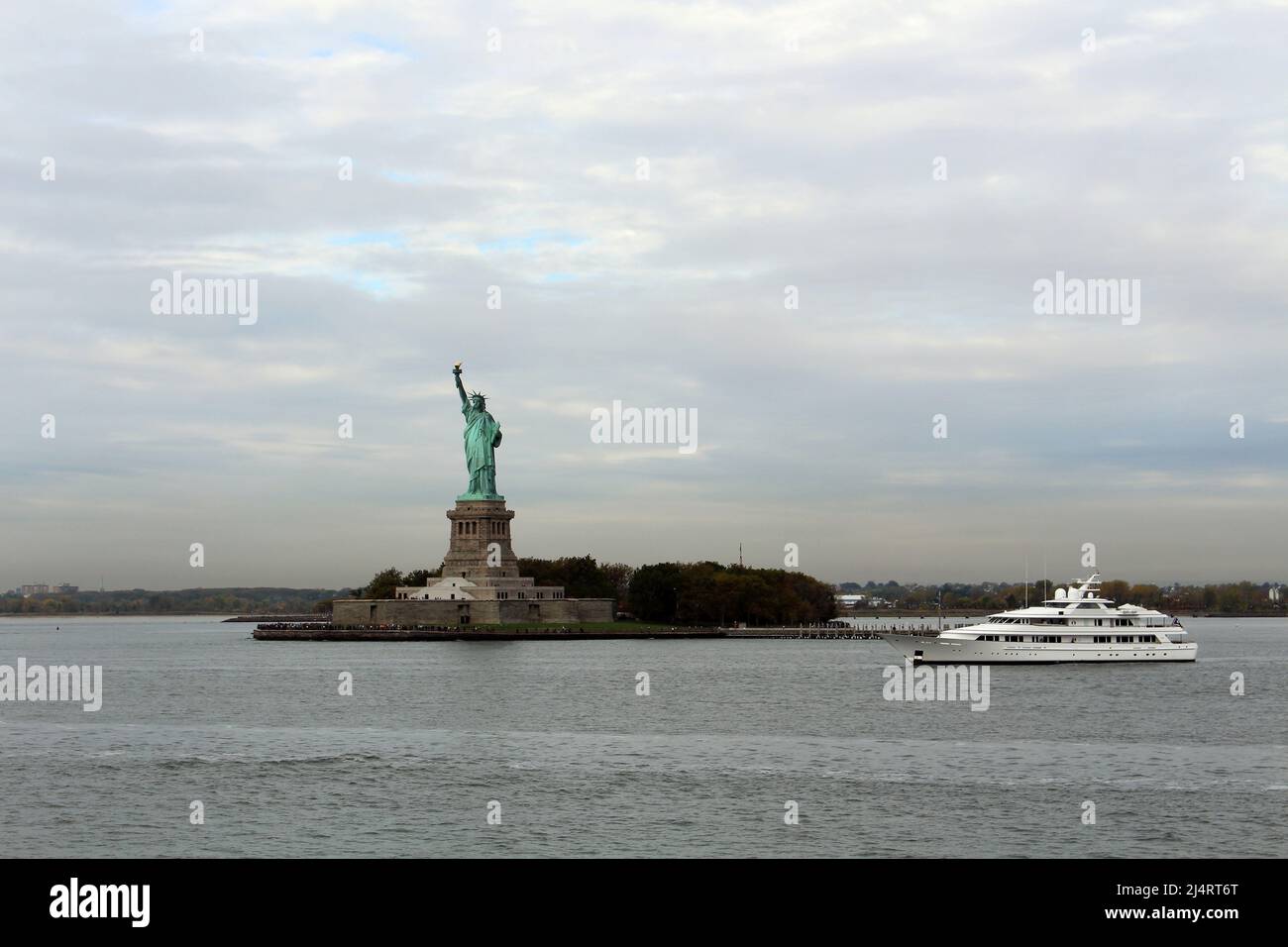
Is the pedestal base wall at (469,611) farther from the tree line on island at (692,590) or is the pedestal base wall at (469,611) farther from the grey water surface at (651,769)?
the grey water surface at (651,769)

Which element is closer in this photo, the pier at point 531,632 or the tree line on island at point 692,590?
the pier at point 531,632

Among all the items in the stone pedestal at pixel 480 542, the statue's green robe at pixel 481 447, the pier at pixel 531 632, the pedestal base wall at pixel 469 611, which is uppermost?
the statue's green robe at pixel 481 447

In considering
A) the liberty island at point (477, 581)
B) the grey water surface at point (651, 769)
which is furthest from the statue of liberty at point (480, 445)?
the grey water surface at point (651, 769)

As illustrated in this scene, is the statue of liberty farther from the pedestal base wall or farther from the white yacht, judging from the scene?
the white yacht

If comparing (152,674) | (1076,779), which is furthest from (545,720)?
(152,674)
